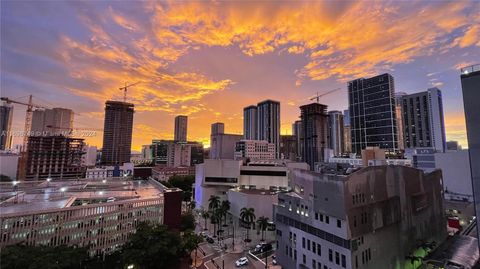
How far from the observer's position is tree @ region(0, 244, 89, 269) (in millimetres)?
28828

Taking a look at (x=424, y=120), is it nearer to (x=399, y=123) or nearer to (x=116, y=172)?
(x=399, y=123)

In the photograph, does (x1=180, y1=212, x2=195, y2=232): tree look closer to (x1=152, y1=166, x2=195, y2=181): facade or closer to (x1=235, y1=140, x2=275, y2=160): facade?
(x1=152, y1=166, x2=195, y2=181): facade

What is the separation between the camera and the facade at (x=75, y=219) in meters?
36.4

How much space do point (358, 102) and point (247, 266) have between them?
16323cm

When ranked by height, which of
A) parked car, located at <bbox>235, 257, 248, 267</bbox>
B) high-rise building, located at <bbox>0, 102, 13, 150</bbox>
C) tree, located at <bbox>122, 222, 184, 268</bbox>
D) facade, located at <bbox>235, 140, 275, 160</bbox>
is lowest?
parked car, located at <bbox>235, 257, 248, 267</bbox>

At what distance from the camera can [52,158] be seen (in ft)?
401

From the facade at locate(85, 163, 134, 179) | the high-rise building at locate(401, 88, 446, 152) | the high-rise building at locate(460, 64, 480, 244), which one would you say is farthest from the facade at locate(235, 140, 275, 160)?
the high-rise building at locate(460, 64, 480, 244)

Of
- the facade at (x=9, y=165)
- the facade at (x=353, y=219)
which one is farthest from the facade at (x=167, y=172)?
the facade at (x=353, y=219)

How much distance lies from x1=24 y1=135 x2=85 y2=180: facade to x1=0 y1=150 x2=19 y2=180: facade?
12.8 meters

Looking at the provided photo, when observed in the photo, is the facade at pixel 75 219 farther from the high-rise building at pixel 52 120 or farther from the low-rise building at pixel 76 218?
the high-rise building at pixel 52 120

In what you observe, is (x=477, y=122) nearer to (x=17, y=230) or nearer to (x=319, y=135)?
(x=17, y=230)

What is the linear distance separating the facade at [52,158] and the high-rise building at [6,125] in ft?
147

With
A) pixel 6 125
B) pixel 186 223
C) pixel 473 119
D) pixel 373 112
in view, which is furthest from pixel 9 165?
pixel 373 112

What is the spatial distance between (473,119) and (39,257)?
57175 millimetres
